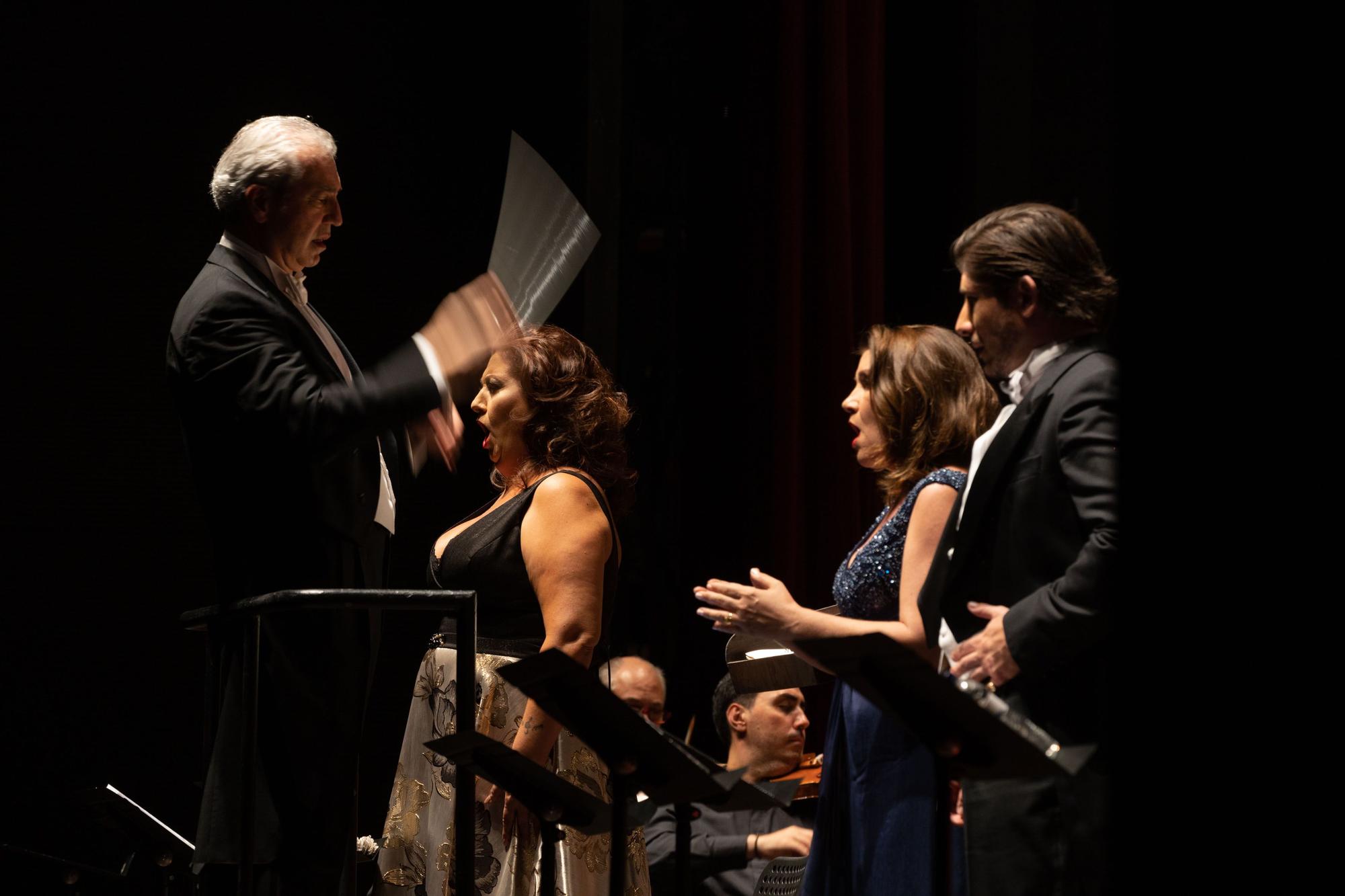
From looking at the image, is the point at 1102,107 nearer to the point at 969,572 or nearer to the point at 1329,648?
the point at 969,572

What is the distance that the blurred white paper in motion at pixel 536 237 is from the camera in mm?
2268

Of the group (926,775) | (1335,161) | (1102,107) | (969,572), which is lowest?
(926,775)

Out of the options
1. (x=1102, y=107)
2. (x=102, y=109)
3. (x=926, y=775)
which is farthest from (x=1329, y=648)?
(x=102, y=109)

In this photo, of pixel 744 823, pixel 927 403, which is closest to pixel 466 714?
pixel 927 403

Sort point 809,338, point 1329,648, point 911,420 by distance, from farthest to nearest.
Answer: point 809,338, point 911,420, point 1329,648

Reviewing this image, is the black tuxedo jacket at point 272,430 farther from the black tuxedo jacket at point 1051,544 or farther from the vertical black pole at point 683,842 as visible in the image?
the black tuxedo jacket at point 1051,544

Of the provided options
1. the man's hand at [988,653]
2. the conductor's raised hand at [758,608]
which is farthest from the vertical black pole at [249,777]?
the man's hand at [988,653]

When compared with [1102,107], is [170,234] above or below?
below

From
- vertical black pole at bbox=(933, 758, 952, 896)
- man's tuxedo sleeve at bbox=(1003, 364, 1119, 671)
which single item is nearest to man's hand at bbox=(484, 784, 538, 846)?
man's tuxedo sleeve at bbox=(1003, 364, 1119, 671)

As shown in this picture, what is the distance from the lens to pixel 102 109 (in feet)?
12.8

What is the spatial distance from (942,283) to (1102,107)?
77 cm

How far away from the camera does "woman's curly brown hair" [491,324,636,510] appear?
9.29 feet

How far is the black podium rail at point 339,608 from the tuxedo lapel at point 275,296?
452mm

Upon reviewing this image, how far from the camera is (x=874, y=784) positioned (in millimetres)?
2525
